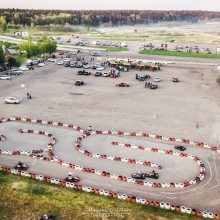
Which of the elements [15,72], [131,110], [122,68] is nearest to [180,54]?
[122,68]

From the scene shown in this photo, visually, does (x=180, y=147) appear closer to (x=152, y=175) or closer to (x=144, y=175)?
(x=152, y=175)

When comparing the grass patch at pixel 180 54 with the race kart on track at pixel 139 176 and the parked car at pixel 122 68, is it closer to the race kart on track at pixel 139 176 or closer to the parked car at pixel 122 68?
the parked car at pixel 122 68

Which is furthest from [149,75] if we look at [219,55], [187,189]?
[187,189]

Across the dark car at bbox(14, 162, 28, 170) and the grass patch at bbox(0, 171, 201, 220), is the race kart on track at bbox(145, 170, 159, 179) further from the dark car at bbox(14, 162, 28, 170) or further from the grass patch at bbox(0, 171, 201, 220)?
the dark car at bbox(14, 162, 28, 170)

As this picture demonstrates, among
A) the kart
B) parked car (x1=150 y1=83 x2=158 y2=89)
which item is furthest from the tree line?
the kart

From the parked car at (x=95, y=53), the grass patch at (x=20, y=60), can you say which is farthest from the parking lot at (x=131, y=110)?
the parked car at (x=95, y=53)
